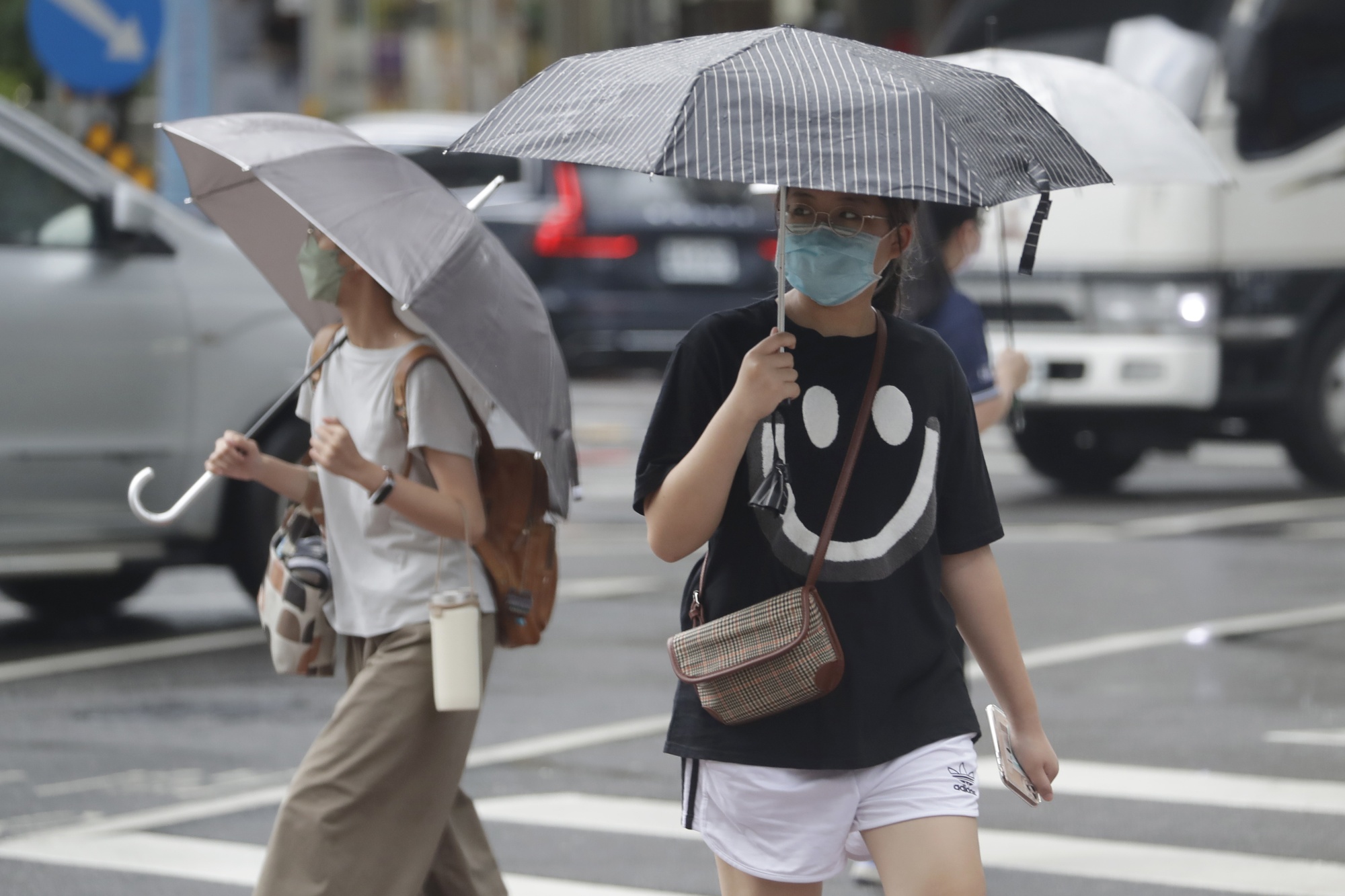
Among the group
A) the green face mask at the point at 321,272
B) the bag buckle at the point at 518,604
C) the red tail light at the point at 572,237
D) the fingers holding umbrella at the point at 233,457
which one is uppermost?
the green face mask at the point at 321,272

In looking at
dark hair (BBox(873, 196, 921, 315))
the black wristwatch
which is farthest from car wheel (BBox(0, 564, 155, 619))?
dark hair (BBox(873, 196, 921, 315))

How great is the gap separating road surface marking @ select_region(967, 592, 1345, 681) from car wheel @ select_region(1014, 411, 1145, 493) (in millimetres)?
4278

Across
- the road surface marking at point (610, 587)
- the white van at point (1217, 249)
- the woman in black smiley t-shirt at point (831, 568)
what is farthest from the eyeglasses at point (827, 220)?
the white van at point (1217, 249)

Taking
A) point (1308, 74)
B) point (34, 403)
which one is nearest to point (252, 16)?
point (1308, 74)

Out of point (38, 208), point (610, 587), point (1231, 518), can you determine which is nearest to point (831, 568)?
point (38, 208)

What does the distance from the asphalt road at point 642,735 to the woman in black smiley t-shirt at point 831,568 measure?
2.09 meters

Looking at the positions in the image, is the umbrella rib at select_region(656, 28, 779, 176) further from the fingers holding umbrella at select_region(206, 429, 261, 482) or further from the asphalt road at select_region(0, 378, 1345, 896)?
the asphalt road at select_region(0, 378, 1345, 896)

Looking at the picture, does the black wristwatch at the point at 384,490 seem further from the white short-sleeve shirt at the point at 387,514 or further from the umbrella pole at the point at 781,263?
the umbrella pole at the point at 781,263

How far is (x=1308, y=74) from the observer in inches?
502

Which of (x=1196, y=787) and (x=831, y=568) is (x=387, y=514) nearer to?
(x=831, y=568)

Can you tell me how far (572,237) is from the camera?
18891mm

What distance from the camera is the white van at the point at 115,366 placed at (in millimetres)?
8141

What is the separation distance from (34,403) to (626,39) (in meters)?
32.8

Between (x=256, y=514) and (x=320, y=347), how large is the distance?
14.2ft
